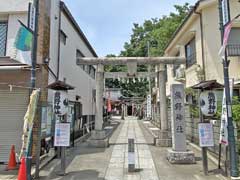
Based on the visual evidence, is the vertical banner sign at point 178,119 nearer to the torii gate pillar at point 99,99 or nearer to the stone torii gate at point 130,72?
the stone torii gate at point 130,72

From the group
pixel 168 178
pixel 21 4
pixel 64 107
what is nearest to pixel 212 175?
pixel 168 178

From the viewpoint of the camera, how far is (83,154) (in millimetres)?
12109

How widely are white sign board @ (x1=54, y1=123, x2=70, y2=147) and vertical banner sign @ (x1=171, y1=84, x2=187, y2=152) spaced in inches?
181

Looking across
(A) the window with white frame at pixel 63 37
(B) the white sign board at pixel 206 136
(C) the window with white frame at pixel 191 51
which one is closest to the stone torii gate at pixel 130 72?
(A) the window with white frame at pixel 63 37

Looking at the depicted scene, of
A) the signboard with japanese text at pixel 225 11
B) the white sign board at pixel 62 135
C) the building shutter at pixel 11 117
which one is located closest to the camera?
the signboard with japanese text at pixel 225 11

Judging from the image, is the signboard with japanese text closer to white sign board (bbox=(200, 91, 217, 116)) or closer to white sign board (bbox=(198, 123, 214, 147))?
white sign board (bbox=(200, 91, 217, 116))

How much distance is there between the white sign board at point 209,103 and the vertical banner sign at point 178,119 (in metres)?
1.93

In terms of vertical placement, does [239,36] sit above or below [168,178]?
above

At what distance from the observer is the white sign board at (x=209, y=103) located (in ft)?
29.2

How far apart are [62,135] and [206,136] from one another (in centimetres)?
539

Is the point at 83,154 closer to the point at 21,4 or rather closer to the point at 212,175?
the point at 212,175

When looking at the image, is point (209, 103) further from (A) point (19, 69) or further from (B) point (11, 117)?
(B) point (11, 117)

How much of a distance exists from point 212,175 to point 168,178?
5.35 ft

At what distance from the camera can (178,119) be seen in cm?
1084
